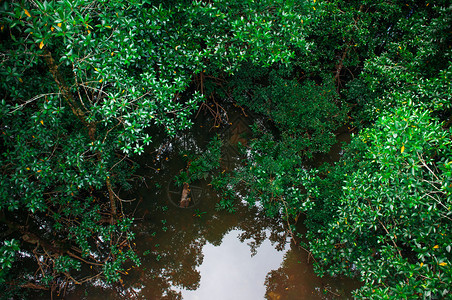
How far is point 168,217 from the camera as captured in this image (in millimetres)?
5094

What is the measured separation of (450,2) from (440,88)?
55.0 inches

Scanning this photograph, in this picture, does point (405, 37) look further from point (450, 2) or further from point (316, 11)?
point (316, 11)

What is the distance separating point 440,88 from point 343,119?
1950mm

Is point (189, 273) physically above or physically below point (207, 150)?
below

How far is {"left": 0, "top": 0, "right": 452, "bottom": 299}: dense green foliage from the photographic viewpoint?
272 centimetres

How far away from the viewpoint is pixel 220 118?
6.45m

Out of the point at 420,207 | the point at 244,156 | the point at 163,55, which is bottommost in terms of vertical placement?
the point at 244,156

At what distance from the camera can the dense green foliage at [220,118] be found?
272 centimetres

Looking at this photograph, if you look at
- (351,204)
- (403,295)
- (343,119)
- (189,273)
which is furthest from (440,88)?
(189,273)

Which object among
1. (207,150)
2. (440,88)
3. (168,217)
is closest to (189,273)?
(168,217)

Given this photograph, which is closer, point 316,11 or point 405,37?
point 316,11

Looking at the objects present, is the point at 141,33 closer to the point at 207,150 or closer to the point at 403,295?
the point at 207,150

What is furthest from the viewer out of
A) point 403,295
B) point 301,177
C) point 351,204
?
point 301,177

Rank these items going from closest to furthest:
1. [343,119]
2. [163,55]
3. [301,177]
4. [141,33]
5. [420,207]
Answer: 1. [420,207]
2. [141,33]
3. [163,55]
4. [301,177]
5. [343,119]
